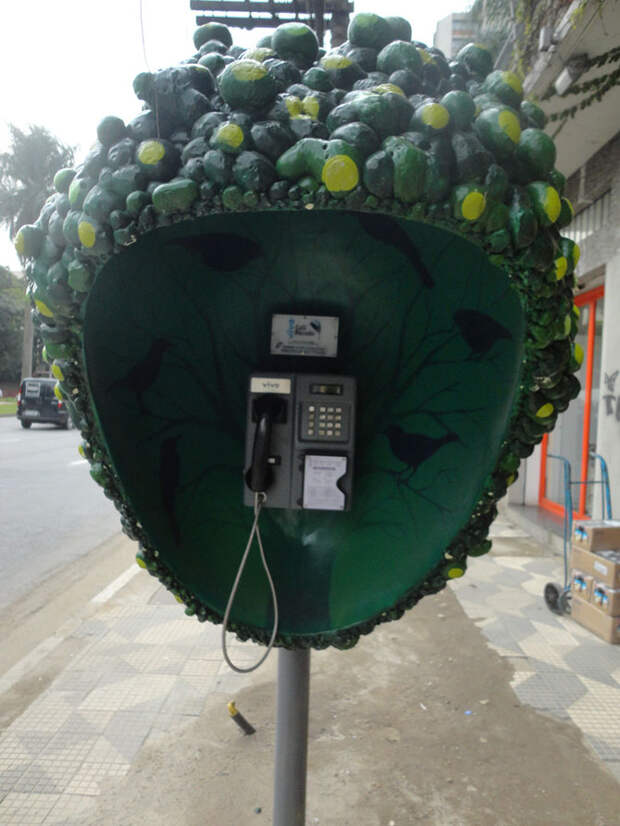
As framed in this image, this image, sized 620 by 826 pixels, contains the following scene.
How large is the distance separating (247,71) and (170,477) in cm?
108

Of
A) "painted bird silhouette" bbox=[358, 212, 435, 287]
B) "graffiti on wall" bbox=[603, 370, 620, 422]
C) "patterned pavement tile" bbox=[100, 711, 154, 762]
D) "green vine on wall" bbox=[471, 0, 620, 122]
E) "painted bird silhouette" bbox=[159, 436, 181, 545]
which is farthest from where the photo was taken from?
"graffiti on wall" bbox=[603, 370, 620, 422]

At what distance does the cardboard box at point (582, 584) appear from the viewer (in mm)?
3874

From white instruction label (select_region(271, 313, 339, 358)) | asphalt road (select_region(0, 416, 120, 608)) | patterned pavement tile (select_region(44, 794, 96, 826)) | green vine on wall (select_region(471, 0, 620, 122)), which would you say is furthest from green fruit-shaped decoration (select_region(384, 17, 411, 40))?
asphalt road (select_region(0, 416, 120, 608))

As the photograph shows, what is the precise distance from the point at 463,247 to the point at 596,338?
197 inches

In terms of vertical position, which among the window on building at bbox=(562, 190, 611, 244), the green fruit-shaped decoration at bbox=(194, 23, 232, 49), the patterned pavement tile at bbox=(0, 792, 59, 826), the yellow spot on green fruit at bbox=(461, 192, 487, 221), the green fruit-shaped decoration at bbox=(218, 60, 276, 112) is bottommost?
the patterned pavement tile at bbox=(0, 792, 59, 826)

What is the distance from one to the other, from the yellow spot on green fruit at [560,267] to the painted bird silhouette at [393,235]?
42 centimetres

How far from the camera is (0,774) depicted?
2404 mm

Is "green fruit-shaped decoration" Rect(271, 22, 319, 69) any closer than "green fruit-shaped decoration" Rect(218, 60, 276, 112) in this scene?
No

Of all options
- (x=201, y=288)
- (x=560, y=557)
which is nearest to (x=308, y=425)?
(x=201, y=288)

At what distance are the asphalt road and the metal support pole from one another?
3280 mm

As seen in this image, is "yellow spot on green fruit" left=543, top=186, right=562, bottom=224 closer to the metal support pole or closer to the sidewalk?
the metal support pole

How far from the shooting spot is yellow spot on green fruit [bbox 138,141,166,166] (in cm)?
118

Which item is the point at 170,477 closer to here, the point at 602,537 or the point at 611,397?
the point at 602,537

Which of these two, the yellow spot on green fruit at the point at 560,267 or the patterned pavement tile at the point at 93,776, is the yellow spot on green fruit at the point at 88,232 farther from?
the patterned pavement tile at the point at 93,776
